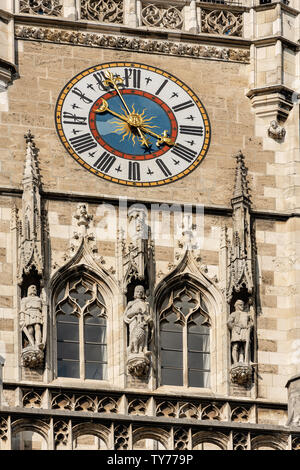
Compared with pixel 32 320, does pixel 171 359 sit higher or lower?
lower

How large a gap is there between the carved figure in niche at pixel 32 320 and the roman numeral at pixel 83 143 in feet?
8.65

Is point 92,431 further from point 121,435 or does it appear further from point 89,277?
point 89,277

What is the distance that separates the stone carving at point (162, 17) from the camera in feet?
176

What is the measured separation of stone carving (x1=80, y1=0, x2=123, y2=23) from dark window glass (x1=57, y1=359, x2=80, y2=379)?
564 cm

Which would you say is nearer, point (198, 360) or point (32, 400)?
point (32, 400)

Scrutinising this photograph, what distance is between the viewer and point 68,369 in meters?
51.0

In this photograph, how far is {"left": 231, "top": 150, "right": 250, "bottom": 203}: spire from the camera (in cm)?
5228

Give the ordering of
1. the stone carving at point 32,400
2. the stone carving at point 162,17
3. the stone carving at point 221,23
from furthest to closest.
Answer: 1. the stone carving at point 221,23
2. the stone carving at point 162,17
3. the stone carving at point 32,400

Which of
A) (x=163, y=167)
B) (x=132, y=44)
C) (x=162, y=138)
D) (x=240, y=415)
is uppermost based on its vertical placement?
(x=132, y=44)

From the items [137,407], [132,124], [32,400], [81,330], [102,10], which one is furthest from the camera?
[102,10]

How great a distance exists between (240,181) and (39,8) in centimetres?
407

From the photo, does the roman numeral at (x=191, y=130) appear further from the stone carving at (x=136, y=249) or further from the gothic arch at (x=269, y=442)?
the gothic arch at (x=269, y=442)

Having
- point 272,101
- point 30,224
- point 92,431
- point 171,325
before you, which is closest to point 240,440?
point 92,431

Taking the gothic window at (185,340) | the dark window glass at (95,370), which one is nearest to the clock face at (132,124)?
the gothic window at (185,340)
